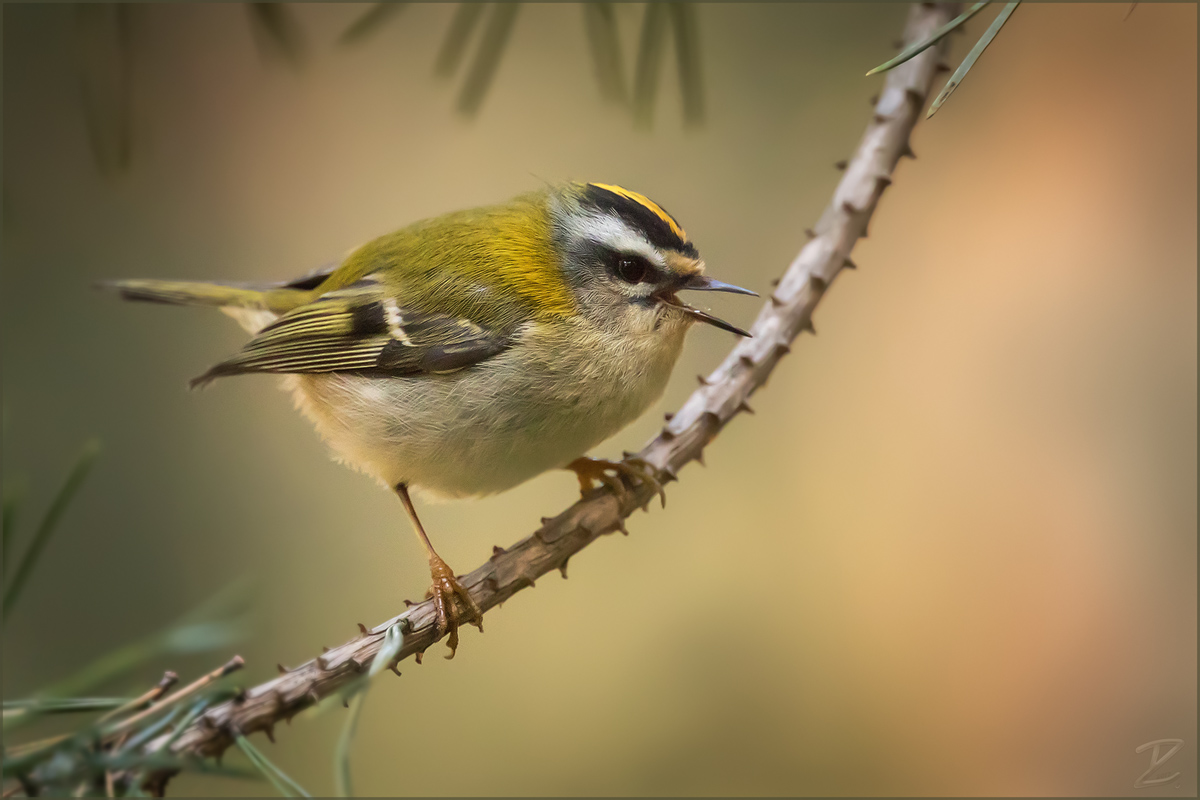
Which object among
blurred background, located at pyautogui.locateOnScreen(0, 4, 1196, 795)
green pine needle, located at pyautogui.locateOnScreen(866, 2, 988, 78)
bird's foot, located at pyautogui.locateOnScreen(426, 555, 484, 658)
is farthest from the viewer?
blurred background, located at pyautogui.locateOnScreen(0, 4, 1196, 795)

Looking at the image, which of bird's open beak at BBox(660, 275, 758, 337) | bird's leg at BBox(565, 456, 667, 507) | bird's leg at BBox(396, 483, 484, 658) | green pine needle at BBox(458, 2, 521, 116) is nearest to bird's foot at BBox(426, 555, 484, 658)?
bird's leg at BBox(396, 483, 484, 658)

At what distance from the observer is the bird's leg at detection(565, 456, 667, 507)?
2.36ft

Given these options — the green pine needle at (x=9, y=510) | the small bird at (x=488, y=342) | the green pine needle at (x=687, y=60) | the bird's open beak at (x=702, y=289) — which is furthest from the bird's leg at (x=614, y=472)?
the green pine needle at (x=9, y=510)

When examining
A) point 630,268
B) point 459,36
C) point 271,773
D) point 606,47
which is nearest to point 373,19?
point 459,36

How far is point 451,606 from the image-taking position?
2.16 ft

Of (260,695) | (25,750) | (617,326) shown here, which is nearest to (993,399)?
(617,326)

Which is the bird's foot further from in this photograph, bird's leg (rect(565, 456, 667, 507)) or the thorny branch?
bird's leg (rect(565, 456, 667, 507))

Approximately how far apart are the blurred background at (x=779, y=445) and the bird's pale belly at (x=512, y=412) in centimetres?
27

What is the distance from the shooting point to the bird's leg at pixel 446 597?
609 mm

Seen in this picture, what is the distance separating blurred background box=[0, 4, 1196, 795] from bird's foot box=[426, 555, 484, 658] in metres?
0.30

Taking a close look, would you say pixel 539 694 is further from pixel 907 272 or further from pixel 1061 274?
pixel 1061 274

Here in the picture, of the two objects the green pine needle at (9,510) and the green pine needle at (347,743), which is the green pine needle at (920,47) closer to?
the green pine needle at (347,743)

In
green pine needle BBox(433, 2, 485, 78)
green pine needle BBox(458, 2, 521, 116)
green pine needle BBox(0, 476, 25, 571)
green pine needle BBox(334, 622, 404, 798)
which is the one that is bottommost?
green pine needle BBox(334, 622, 404, 798)

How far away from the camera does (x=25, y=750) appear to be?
396mm
